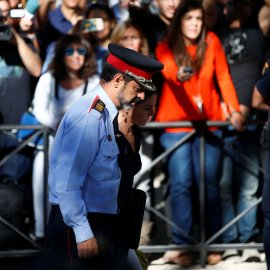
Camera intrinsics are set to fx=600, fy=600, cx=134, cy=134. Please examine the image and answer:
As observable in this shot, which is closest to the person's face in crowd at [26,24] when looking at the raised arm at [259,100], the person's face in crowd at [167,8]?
the person's face in crowd at [167,8]

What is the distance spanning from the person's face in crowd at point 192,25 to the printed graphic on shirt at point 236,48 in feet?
1.25

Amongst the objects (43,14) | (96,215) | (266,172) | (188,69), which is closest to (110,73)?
(96,215)

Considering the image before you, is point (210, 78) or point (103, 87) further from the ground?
point (103, 87)

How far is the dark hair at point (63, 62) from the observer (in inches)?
218

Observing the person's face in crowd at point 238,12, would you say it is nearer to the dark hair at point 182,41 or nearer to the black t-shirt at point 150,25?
the dark hair at point 182,41

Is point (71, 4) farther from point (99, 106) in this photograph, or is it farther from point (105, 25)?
point (99, 106)

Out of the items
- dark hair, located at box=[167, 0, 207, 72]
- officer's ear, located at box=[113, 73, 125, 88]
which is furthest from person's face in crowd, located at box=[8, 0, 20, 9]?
officer's ear, located at box=[113, 73, 125, 88]

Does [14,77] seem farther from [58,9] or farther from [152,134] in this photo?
[152,134]

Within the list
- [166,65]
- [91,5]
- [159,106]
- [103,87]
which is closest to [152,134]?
[159,106]

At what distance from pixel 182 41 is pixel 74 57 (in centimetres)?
100

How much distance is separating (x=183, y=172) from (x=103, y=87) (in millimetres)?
2419

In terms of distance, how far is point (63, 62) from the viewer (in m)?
5.54

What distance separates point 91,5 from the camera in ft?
18.9

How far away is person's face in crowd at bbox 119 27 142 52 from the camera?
5.41 metres
